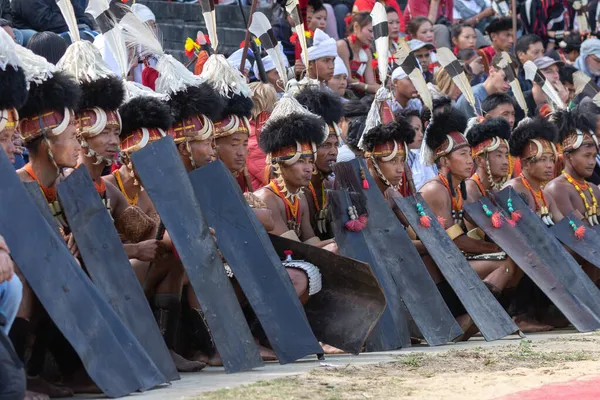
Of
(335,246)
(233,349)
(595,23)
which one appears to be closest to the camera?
(233,349)

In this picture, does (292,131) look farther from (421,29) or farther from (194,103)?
(421,29)

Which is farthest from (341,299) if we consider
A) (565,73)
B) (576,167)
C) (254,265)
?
(565,73)

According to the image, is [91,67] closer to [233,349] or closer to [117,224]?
[117,224]

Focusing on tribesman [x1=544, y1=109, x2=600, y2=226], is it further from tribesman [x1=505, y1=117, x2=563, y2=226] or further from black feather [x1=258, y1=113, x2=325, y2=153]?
black feather [x1=258, y1=113, x2=325, y2=153]

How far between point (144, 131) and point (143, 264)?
783 millimetres

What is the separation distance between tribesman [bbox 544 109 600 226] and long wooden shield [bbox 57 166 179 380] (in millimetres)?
5133

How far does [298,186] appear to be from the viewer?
820cm

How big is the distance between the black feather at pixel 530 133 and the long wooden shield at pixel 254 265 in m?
4.05

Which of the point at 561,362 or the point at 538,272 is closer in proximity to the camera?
the point at 561,362

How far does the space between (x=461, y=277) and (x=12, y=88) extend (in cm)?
392

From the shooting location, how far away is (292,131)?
26.4 ft

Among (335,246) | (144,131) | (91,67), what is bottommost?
(335,246)

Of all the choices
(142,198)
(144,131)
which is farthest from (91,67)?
(142,198)

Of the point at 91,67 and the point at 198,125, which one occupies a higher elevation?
the point at 91,67
